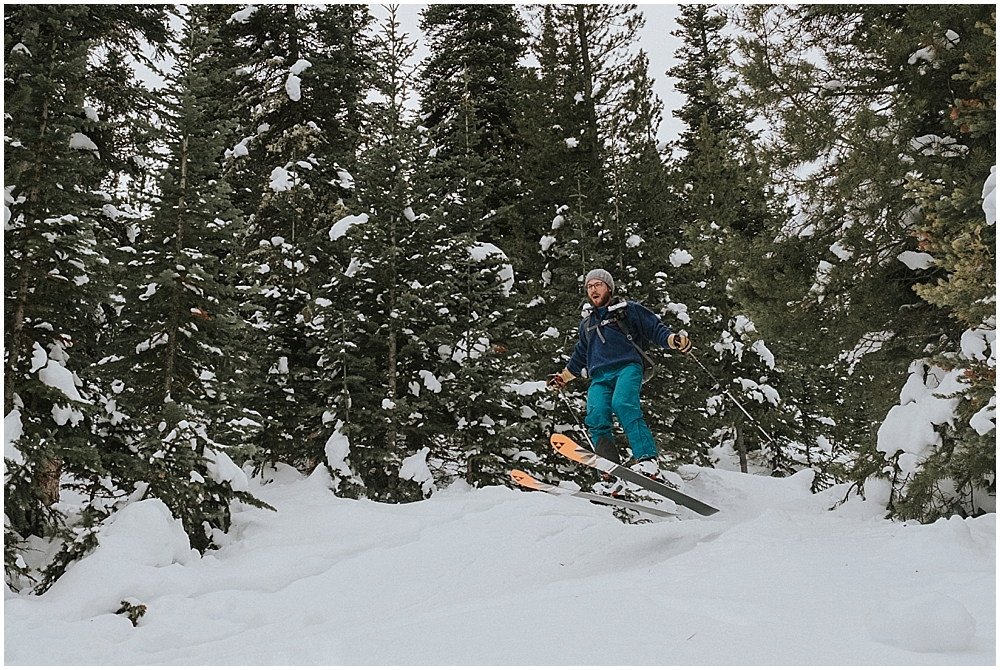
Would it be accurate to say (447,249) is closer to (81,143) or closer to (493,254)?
(493,254)

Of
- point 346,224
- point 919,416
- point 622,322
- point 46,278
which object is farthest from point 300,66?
point 919,416

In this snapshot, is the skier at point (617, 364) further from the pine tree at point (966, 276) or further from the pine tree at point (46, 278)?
the pine tree at point (46, 278)

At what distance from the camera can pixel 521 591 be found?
5035 mm

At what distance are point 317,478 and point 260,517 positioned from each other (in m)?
2.57

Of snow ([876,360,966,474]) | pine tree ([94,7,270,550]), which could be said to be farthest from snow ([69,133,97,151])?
snow ([876,360,966,474])

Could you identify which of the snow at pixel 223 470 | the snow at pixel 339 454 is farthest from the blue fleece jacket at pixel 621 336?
the snow at pixel 339 454

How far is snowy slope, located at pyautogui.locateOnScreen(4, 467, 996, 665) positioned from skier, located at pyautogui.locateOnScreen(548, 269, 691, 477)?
868mm

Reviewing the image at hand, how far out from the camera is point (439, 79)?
1856cm

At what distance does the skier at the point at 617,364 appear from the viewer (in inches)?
284

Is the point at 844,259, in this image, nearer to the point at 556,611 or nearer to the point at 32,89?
the point at 556,611

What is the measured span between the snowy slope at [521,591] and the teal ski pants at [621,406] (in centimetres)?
86

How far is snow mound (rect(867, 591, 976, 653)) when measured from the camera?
10.3 feet

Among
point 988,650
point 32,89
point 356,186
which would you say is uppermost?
point 356,186

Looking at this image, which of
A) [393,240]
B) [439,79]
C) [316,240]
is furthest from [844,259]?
[439,79]
